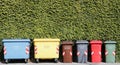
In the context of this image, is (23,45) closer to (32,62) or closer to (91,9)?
(32,62)

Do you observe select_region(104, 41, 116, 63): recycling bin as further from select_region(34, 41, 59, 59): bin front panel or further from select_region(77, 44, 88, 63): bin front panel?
select_region(34, 41, 59, 59): bin front panel

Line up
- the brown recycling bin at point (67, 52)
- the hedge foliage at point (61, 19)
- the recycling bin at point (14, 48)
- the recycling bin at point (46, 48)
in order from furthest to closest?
the hedge foliage at point (61, 19), the brown recycling bin at point (67, 52), the recycling bin at point (46, 48), the recycling bin at point (14, 48)

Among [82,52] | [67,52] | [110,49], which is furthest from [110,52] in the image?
[67,52]

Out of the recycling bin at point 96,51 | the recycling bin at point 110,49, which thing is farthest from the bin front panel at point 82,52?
the recycling bin at point 110,49

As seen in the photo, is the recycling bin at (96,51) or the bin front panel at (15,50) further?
the recycling bin at (96,51)

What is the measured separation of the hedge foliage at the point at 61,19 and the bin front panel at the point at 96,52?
505mm

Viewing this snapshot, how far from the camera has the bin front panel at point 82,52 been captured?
1697cm

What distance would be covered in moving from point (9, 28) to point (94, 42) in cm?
297

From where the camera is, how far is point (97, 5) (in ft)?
57.0

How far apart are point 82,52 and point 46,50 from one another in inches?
48.9

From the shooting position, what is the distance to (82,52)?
55.7 ft

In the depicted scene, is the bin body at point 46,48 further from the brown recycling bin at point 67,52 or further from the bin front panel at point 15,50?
the bin front panel at point 15,50

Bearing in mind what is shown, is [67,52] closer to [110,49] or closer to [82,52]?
[82,52]

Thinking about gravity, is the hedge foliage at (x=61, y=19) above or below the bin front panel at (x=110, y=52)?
above
